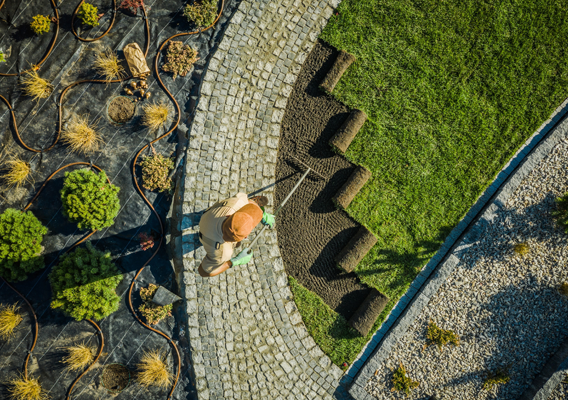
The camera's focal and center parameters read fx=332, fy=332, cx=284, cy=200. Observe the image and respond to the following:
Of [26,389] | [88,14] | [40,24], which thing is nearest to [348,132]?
[88,14]

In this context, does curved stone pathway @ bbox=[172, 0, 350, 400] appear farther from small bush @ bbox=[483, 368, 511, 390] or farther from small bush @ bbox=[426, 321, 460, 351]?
small bush @ bbox=[483, 368, 511, 390]

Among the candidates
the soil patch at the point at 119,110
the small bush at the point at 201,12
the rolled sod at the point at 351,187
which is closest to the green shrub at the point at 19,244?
the soil patch at the point at 119,110

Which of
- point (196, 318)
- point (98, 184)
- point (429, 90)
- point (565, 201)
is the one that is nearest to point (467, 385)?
point (565, 201)

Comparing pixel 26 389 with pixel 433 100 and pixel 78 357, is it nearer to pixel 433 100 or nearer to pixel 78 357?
pixel 78 357

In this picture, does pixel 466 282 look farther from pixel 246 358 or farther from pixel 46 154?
pixel 46 154

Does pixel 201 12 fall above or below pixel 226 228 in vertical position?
above

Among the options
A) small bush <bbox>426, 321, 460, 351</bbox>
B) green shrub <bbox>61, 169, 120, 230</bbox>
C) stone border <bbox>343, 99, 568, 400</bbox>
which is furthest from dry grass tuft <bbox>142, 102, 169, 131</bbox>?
small bush <bbox>426, 321, 460, 351</bbox>
